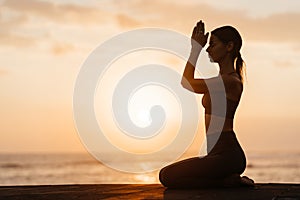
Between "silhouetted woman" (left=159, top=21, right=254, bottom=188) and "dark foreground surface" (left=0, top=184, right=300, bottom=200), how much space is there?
16cm

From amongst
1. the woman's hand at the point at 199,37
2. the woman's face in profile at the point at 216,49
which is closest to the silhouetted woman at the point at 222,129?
the woman's face in profile at the point at 216,49

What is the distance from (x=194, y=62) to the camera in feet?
25.7

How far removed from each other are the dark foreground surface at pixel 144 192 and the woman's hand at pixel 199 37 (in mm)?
1468

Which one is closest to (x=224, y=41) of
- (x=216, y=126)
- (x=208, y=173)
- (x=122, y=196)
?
(x=216, y=126)

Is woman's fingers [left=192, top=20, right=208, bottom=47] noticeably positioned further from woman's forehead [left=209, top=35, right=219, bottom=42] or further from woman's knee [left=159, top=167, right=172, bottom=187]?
woman's knee [left=159, top=167, right=172, bottom=187]

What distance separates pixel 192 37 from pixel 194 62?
0.25 meters

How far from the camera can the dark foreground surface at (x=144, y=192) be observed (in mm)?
7430

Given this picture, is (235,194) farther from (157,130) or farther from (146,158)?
(146,158)

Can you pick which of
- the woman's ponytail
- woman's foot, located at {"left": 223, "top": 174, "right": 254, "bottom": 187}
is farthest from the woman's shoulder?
woman's foot, located at {"left": 223, "top": 174, "right": 254, "bottom": 187}

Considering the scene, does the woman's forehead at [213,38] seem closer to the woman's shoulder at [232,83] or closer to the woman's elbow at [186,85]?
the woman's shoulder at [232,83]

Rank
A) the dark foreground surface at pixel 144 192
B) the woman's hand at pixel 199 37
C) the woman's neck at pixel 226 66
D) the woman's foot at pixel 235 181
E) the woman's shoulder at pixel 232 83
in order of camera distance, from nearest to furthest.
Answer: the dark foreground surface at pixel 144 192 < the woman's hand at pixel 199 37 < the woman's shoulder at pixel 232 83 < the woman's neck at pixel 226 66 < the woman's foot at pixel 235 181

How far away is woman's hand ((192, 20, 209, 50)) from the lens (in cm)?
777

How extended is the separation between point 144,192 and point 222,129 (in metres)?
1.04

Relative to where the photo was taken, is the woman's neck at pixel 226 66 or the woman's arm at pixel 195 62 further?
the woman's neck at pixel 226 66
